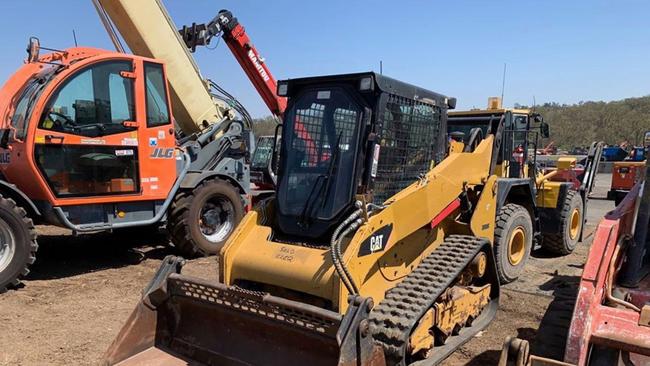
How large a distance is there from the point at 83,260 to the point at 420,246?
495 centimetres

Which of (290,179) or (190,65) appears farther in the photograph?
(190,65)

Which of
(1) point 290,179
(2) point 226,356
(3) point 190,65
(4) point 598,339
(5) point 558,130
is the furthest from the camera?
(5) point 558,130

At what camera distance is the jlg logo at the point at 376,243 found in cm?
345

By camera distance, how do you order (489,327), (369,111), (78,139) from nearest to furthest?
(369,111) < (489,327) < (78,139)

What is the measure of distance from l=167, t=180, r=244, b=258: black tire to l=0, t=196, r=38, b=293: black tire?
184 centimetres

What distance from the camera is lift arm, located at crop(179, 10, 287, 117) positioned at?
8789 mm

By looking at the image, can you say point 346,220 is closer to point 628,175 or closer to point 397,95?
point 397,95

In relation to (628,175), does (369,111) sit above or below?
above

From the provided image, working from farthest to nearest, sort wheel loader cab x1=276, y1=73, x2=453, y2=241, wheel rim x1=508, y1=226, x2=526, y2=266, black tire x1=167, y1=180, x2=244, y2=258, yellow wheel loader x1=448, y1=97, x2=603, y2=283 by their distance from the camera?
black tire x1=167, y1=180, x2=244, y2=258 → wheel rim x1=508, y1=226, x2=526, y2=266 → yellow wheel loader x1=448, y1=97, x2=603, y2=283 → wheel loader cab x1=276, y1=73, x2=453, y2=241

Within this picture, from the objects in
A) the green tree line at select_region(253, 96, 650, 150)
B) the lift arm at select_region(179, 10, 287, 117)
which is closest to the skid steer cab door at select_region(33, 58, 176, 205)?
the lift arm at select_region(179, 10, 287, 117)

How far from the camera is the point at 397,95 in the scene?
3.92 metres

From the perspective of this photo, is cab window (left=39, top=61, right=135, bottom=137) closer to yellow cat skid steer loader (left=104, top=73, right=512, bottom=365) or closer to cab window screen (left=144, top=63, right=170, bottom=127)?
cab window screen (left=144, top=63, right=170, bottom=127)

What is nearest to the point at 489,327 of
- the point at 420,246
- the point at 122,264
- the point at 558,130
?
the point at 420,246

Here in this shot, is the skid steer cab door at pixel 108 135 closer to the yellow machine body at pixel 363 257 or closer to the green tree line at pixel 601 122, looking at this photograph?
the yellow machine body at pixel 363 257
